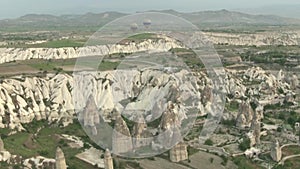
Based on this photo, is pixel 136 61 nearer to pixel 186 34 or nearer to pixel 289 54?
pixel 186 34

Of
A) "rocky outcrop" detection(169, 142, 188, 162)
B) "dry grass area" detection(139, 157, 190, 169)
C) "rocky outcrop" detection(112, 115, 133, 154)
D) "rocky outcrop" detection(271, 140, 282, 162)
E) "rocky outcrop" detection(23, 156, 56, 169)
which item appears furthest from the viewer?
"rocky outcrop" detection(112, 115, 133, 154)

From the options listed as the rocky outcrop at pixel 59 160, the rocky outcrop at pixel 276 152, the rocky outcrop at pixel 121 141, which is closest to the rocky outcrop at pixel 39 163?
the rocky outcrop at pixel 59 160

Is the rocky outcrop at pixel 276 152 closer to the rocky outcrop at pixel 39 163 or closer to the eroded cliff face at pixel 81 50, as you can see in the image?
the rocky outcrop at pixel 39 163

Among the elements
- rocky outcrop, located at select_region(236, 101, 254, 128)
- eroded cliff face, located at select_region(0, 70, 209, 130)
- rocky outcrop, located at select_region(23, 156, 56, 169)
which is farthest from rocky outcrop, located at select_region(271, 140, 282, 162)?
rocky outcrop, located at select_region(23, 156, 56, 169)

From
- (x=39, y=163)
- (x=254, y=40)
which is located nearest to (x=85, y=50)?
(x=39, y=163)

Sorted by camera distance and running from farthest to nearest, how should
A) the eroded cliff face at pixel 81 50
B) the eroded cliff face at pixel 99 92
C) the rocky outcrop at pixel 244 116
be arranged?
1. the eroded cliff face at pixel 81 50
2. the eroded cliff face at pixel 99 92
3. the rocky outcrop at pixel 244 116

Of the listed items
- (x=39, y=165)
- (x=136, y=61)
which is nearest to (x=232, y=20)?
(x=136, y=61)

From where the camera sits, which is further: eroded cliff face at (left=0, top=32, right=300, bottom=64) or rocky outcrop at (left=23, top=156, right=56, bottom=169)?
eroded cliff face at (left=0, top=32, right=300, bottom=64)

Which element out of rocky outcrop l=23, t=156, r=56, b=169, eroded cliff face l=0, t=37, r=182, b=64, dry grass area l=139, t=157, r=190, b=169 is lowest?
dry grass area l=139, t=157, r=190, b=169

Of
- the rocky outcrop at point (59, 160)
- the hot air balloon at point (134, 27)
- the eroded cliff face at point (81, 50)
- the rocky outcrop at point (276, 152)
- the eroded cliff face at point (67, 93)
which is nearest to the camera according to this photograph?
the rocky outcrop at point (59, 160)

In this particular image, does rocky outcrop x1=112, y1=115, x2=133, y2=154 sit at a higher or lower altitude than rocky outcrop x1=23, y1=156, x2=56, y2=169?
higher

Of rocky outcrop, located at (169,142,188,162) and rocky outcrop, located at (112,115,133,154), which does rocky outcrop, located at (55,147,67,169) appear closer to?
rocky outcrop, located at (112,115,133,154)
